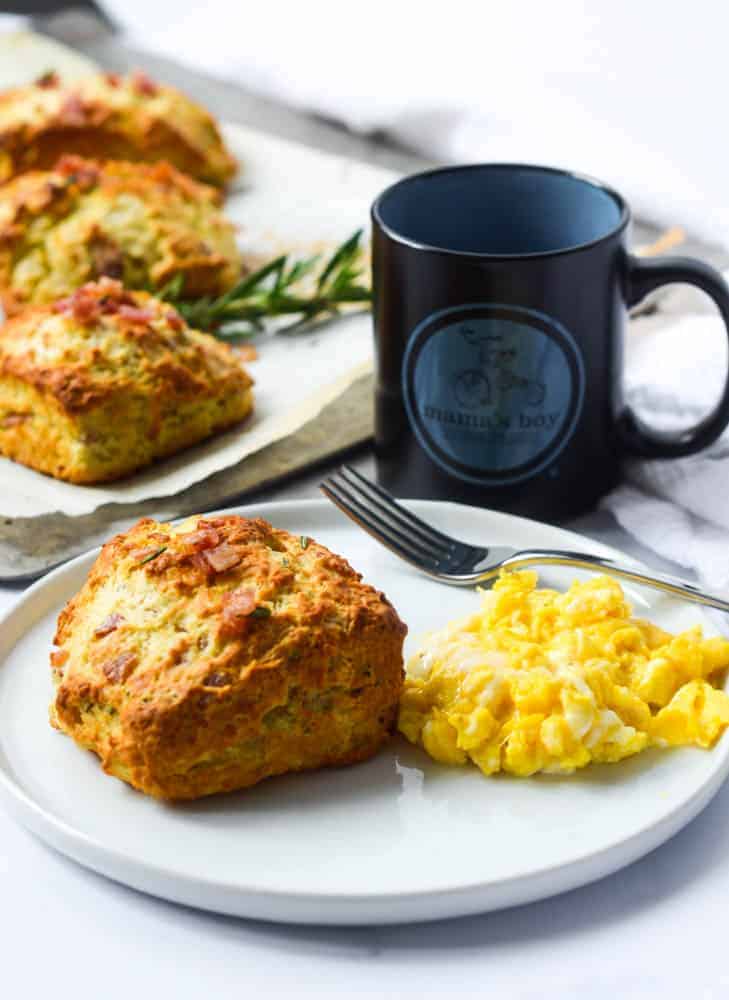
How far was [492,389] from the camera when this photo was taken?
2.38 metres

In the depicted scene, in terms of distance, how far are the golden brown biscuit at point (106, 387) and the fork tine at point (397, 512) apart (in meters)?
0.51

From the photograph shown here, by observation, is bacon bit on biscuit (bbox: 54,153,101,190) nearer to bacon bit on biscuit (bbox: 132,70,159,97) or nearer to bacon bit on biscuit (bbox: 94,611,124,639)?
bacon bit on biscuit (bbox: 132,70,159,97)

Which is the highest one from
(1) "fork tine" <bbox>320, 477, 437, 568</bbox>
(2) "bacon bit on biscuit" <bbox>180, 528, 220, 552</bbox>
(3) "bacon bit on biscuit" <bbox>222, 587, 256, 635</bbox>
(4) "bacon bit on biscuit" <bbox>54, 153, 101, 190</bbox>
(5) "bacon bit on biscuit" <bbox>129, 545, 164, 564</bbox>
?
(2) "bacon bit on biscuit" <bbox>180, 528, 220, 552</bbox>

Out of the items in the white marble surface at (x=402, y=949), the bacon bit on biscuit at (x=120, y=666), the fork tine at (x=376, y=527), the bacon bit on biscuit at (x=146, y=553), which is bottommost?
the white marble surface at (x=402, y=949)

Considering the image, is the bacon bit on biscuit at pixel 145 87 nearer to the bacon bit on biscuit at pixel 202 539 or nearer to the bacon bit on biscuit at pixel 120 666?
the bacon bit on biscuit at pixel 202 539

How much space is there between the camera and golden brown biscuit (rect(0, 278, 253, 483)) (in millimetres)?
2674

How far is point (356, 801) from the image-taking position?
176 centimetres

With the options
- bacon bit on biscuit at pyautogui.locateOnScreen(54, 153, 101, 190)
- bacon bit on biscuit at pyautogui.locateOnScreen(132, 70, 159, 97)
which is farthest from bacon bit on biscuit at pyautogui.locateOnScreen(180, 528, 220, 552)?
bacon bit on biscuit at pyautogui.locateOnScreen(132, 70, 159, 97)

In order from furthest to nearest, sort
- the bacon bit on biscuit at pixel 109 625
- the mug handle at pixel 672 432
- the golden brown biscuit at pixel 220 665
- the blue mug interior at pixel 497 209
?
the blue mug interior at pixel 497 209 < the mug handle at pixel 672 432 < the bacon bit on biscuit at pixel 109 625 < the golden brown biscuit at pixel 220 665

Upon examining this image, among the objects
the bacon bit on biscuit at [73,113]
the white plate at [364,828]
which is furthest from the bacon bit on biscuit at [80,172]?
the white plate at [364,828]

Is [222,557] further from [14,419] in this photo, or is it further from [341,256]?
[341,256]

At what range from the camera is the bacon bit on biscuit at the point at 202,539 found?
1916 mm

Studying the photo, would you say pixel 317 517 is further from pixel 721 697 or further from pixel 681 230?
pixel 681 230

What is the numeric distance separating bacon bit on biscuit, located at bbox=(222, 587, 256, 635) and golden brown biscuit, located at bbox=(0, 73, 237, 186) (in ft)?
7.85
